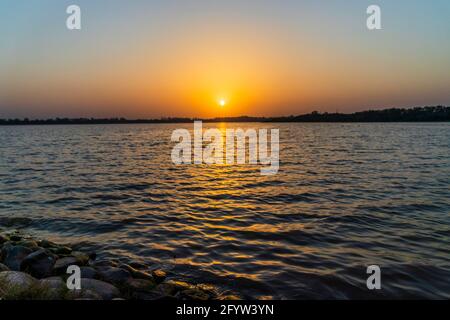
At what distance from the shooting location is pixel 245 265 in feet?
32.9

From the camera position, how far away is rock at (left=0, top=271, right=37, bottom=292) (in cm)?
658

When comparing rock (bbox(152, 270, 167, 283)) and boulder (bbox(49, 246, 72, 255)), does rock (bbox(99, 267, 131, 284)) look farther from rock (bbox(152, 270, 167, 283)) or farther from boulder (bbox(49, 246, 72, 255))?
boulder (bbox(49, 246, 72, 255))

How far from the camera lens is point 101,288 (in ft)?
25.4

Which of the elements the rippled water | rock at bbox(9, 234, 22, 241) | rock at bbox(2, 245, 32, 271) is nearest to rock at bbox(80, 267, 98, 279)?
rock at bbox(2, 245, 32, 271)

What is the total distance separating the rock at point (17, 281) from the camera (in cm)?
658

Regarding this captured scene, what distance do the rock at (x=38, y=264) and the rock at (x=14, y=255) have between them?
0.91 feet

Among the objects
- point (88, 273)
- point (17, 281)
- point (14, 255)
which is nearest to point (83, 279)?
point (88, 273)

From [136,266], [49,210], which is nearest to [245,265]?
[136,266]

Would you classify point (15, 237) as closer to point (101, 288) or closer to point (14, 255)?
point (14, 255)

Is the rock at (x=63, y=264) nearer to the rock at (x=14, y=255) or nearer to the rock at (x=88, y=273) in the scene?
the rock at (x=88, y=273)

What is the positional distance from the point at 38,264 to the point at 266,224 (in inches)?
321

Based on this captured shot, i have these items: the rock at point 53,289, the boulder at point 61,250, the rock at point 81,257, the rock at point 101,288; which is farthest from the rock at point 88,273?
the boulder at point 61,250
